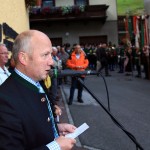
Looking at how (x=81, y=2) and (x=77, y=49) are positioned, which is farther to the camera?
(x=81, y=2)

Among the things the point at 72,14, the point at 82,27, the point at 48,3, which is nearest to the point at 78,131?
the point at 72,14

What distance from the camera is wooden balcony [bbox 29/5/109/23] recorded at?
98.2 ft

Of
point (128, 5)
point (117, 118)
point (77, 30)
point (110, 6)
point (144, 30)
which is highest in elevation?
point (110, 6)

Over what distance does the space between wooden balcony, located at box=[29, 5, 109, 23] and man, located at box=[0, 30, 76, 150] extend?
27.9 metres

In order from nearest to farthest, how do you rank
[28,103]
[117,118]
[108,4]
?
1. [28,103]
2. [117,118]
3. [108,4]

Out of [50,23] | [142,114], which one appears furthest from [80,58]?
[50,23]

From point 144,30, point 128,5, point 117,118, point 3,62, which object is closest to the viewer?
point 3,62

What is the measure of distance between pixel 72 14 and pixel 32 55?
2850 cm

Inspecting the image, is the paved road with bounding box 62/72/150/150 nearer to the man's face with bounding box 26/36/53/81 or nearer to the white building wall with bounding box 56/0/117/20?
the man's face with bounding box 26/36/53/81

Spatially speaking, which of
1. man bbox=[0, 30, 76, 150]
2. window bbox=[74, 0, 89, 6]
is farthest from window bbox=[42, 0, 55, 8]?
man bbox=[0, 30, 76, 150]

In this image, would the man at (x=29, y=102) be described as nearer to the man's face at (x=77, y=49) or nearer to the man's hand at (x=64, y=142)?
the man's hand at (x=64, y=142)

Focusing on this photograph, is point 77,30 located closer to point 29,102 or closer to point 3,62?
point 3,62

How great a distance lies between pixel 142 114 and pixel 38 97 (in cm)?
700

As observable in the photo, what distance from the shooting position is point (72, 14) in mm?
30359
